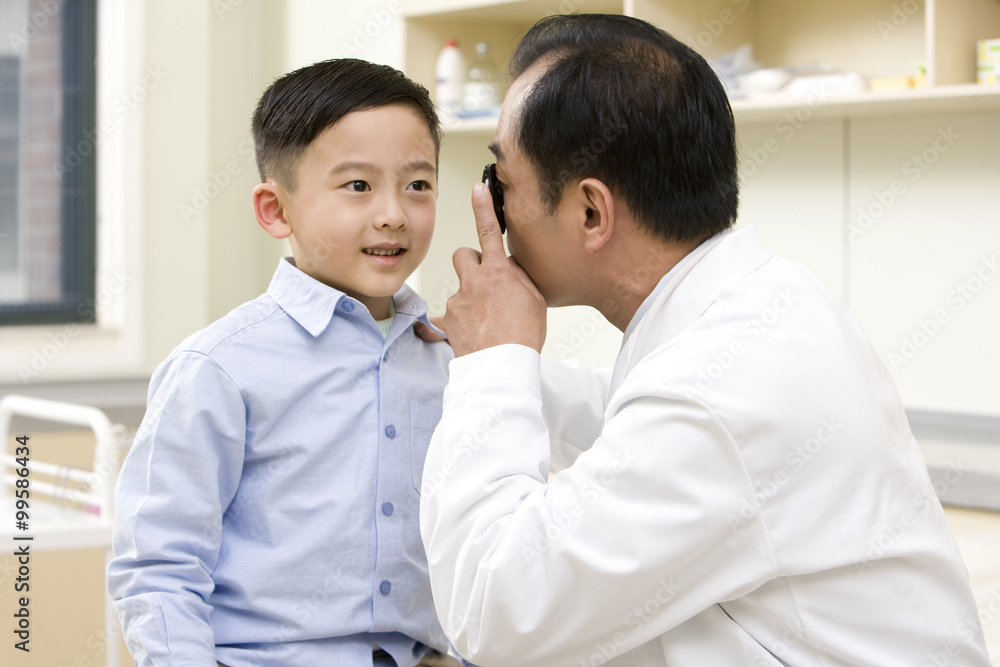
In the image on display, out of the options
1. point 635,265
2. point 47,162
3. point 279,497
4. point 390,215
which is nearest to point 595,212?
point 635,265

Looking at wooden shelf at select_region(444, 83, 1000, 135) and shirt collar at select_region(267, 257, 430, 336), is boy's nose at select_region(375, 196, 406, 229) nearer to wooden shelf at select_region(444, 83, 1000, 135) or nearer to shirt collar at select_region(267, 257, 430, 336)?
shirt collar at select_region(267, 257, 430, 336)

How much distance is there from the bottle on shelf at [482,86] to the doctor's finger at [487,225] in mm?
1250

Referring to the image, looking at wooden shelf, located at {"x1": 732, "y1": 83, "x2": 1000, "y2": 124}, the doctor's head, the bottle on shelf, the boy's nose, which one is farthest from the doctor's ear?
the bottle on shelf

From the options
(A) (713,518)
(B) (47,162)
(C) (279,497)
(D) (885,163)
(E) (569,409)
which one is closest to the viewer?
(A) (713,518)

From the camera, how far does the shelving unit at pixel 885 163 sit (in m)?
1.91

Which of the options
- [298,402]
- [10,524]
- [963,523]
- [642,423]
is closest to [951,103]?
[963,523]

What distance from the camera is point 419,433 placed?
3.78ft

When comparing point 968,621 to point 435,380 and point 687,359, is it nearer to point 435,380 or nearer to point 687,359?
point 687,359

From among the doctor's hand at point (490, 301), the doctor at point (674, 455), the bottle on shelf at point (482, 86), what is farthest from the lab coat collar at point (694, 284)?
the bottle on shelf at point (482, 86)

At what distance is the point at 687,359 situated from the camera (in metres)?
0.96

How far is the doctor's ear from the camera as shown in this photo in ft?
3.63

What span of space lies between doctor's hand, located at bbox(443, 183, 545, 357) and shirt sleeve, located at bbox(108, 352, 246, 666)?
270 mm

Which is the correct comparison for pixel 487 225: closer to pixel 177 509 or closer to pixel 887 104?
pixel 177 509

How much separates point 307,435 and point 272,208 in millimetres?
298
